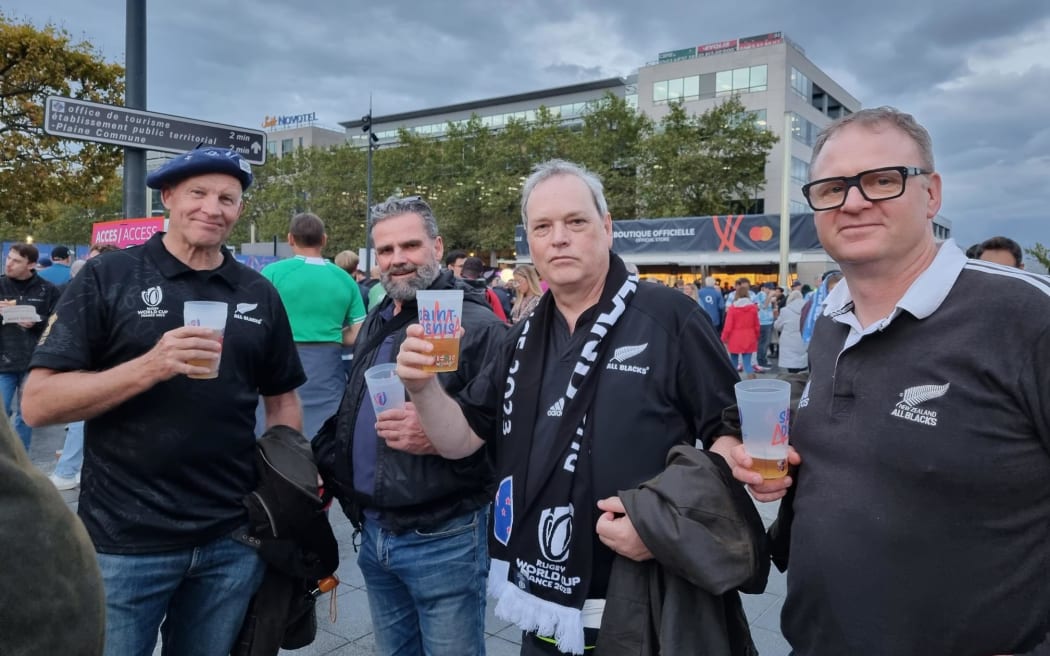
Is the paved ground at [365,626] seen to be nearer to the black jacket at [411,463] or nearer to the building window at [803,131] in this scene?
the black jacket at [411,463]

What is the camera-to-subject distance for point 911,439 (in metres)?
1.48

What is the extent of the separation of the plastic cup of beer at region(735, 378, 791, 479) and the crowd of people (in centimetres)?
4

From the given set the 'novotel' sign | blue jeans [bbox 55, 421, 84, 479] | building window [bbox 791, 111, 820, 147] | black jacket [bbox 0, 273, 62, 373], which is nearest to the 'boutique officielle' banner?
black jacket [bbox 0, 273, 62, 373]

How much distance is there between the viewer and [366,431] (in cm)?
248

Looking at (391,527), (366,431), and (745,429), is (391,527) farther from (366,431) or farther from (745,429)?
(745,429)

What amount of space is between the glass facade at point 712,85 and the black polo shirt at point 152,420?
162 ft

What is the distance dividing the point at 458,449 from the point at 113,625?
1174 mm

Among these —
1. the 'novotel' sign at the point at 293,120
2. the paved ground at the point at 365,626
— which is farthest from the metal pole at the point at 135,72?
the 'novotel' sign at the point at 293,120

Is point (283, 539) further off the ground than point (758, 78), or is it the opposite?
point (758, 78)

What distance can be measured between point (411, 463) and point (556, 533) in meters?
0.74

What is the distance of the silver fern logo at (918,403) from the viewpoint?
4.83ft

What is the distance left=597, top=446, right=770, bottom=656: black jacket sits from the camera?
1.57m

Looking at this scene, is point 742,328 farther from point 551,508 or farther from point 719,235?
point 551,508

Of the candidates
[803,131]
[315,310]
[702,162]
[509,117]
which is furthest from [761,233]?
[509,117]
